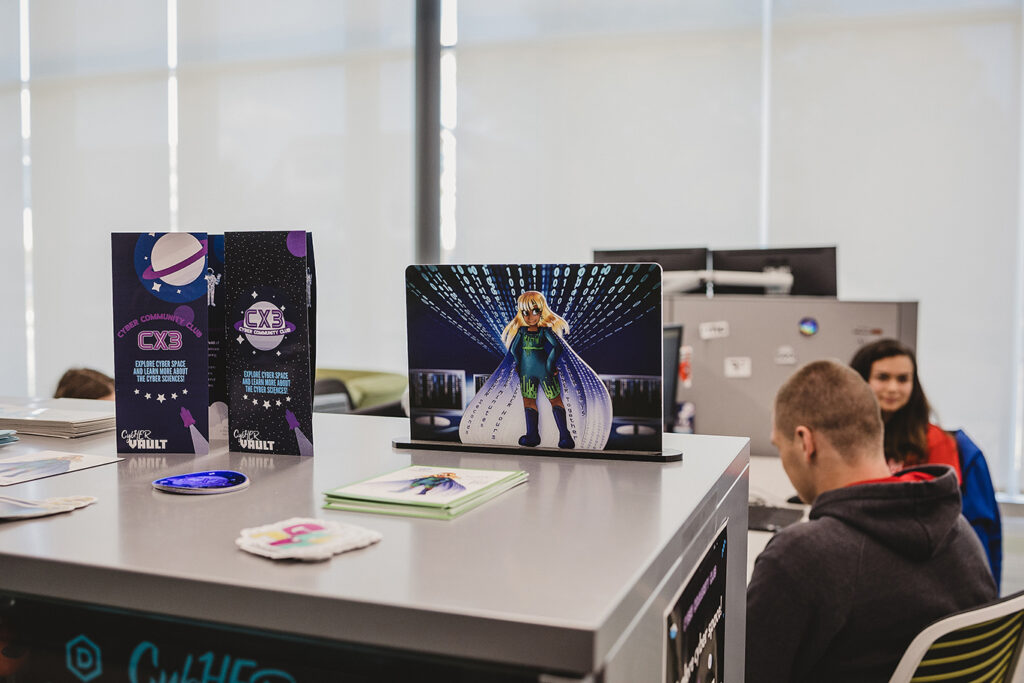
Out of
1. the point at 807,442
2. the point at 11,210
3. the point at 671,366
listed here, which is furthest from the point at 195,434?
the point at 11,210

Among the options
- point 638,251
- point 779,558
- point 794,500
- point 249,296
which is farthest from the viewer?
point 638,251

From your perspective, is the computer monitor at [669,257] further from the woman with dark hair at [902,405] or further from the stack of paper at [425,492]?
the stack of paper at [425,492]

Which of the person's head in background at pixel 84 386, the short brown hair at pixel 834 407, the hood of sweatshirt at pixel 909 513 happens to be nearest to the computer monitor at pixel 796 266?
the short brown hair at pixel 834 407

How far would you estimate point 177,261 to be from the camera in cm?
95

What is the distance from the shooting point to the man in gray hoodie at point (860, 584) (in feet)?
4.95

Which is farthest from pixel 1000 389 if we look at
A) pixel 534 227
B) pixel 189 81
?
pixel 189 81

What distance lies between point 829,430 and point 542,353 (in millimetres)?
1226

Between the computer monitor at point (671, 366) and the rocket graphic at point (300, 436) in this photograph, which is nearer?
the rocket graphic at point (300, 436)

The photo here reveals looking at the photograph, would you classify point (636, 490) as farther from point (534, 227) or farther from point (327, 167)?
point (327, 167)

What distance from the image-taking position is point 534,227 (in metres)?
4.83

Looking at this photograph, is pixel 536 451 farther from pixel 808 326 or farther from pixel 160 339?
pixel 808 326

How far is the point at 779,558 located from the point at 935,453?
1.46 meters

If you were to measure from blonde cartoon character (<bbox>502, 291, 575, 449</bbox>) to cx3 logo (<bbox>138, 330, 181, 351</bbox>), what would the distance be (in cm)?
35

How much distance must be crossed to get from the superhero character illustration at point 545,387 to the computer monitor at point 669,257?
2.37 m
